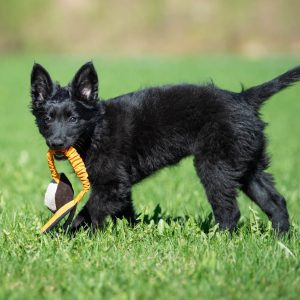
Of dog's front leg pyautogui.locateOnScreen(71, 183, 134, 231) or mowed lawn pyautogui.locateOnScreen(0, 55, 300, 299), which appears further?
dog's front leg pyautogui.locateOnScreen(71, 183, 134, 231)

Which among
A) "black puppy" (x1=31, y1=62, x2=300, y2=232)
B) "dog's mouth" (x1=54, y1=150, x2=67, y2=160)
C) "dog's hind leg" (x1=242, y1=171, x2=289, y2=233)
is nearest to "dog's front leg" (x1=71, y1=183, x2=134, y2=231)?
"black puppy" (x1=31, y1=62, x2=300, y2=232)

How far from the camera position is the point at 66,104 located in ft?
17.1

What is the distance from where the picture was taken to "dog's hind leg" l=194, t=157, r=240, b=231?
509cm

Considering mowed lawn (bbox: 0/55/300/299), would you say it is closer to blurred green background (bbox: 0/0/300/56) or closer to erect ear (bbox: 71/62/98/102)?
erect ear (bbox: 71/62/98/102)

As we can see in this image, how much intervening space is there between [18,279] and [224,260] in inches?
55.7

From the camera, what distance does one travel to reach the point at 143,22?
188 ft

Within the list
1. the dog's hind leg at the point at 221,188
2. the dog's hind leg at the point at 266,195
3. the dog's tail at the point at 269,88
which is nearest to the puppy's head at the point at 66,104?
the dog's hind leg at the point at 221,188

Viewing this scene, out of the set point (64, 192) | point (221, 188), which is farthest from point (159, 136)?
point (64, 192)

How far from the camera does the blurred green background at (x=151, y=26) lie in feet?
180

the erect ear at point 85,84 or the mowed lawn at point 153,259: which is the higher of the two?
the erect ear at point 85,84

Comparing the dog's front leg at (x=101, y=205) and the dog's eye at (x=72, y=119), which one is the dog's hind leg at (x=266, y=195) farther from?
A: the dog's eye at (x=72, y=119)

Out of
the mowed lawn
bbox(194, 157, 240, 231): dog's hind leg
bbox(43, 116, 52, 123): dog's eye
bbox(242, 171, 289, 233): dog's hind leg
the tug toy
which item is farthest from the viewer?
bbox(242, 171, 289, 233): dog's hind leg

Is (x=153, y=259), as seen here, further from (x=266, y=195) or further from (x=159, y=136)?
(x=266, y=195)

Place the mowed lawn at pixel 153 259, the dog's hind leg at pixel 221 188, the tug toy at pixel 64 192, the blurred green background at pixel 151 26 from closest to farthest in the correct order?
the mowed lawn at pixel 153 259, the tug toy at pixel 64 192, the dog's hind leg at pixel 221 188, the blurred green background at pixel 151 26
